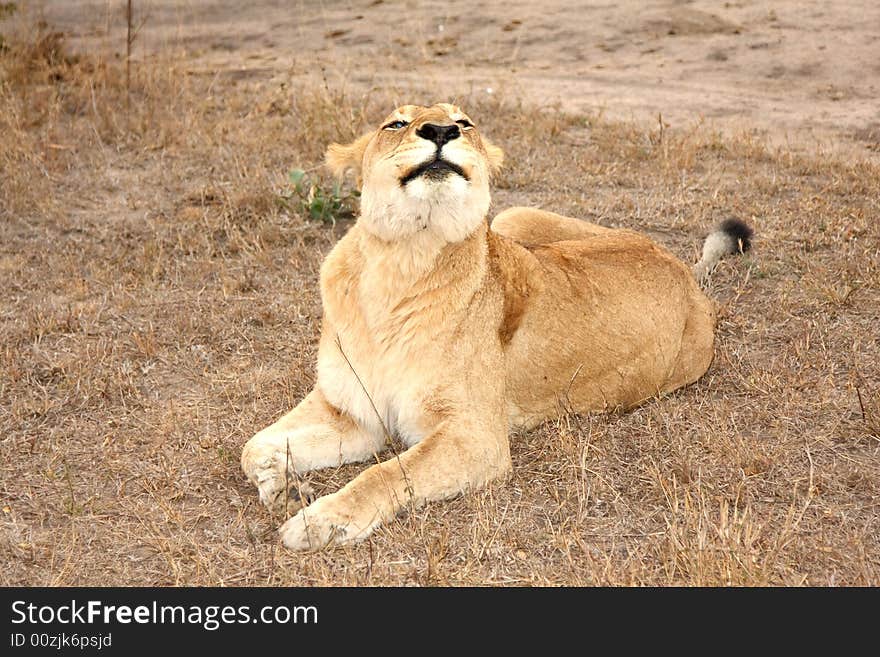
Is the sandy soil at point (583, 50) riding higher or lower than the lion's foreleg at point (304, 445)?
higher

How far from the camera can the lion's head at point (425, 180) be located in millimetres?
3863

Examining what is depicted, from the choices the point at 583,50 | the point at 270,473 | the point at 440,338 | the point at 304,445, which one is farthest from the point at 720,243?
the point at 583,50

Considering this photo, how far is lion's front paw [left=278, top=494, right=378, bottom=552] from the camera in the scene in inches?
143

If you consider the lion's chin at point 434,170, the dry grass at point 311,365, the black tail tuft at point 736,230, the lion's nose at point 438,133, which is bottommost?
the dry grass at point 311,365

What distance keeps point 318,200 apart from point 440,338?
310cm

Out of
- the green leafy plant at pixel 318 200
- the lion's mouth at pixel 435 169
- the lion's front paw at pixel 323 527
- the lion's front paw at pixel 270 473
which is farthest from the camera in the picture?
the green leafy plant at pixel 318 200

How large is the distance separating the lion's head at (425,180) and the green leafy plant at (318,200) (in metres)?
2.83

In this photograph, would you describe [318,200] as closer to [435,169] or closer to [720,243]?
[720,243]

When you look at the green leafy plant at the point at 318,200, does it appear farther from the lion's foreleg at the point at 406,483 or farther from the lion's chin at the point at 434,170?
the lion's foreleg at the point at 406,483

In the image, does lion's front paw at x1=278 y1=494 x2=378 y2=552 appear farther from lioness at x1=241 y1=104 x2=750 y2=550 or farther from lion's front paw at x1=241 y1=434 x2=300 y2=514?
lion's front paw at x1=241 y1=434 x2=300 y2=514

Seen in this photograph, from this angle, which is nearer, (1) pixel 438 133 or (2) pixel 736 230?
(1) pixel 438 133

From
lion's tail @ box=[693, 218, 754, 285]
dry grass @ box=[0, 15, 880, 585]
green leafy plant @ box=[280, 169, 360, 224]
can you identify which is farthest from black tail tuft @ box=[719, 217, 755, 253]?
green leafy plant @ box=[280, 169, 360, 224]

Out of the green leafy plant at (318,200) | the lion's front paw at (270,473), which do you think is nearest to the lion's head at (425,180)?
the lion's front paw at (270,473)

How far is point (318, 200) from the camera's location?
6.97 meters
